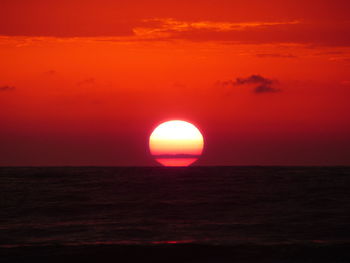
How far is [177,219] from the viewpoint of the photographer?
101ft

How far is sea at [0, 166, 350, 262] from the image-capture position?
2173cm

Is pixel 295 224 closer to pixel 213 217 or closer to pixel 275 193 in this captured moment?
pixel 213 217

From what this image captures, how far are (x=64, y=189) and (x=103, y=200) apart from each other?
670 centimetres

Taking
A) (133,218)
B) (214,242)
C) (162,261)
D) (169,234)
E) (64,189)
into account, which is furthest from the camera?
(64,189)

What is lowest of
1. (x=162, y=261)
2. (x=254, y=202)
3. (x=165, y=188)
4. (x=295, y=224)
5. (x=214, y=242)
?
(x=162, y=261)

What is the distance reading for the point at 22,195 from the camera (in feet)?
130

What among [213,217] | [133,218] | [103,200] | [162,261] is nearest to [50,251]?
[162,261]

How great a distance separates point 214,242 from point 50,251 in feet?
21.0

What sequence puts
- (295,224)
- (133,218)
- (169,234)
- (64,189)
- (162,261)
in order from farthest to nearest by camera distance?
(64,189) < (133,218) < (295,224) < (169,234) < (162,261)

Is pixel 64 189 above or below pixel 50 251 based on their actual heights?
above

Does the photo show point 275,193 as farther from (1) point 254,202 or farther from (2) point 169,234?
(2) point 169,234

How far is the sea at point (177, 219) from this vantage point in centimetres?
2173

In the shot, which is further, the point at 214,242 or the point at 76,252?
the point at 214,242

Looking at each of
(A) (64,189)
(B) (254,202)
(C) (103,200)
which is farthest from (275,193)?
(A) (64,189)
